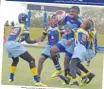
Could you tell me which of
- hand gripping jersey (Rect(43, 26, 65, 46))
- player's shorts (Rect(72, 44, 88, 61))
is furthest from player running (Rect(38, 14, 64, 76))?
player's shorts (Rect(72, 44, 88, 61))

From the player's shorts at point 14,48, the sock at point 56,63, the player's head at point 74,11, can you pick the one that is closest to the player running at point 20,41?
the player's shorts at point 14,48

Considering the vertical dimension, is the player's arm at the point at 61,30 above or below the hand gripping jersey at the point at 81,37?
above

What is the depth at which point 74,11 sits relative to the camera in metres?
1.58

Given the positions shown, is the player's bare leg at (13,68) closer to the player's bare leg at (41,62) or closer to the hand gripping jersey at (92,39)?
the player's bare leg at (41,62)

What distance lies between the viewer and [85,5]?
1.58 metres

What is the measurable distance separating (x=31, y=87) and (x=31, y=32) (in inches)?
10.3

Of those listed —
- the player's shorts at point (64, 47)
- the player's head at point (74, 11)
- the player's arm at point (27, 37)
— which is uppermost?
the player's head at point (74, 11)

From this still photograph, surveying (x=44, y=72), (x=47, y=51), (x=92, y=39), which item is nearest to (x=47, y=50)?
(x=47, y=51)

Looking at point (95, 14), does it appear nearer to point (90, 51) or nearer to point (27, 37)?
point (90, 51)

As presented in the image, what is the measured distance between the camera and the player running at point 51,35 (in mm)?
1587

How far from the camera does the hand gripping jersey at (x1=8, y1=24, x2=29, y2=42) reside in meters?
1.58

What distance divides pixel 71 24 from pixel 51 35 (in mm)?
108

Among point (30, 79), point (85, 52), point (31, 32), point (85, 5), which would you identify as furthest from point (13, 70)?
point (85, 5)

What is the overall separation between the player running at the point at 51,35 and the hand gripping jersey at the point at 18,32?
91 millimetres
